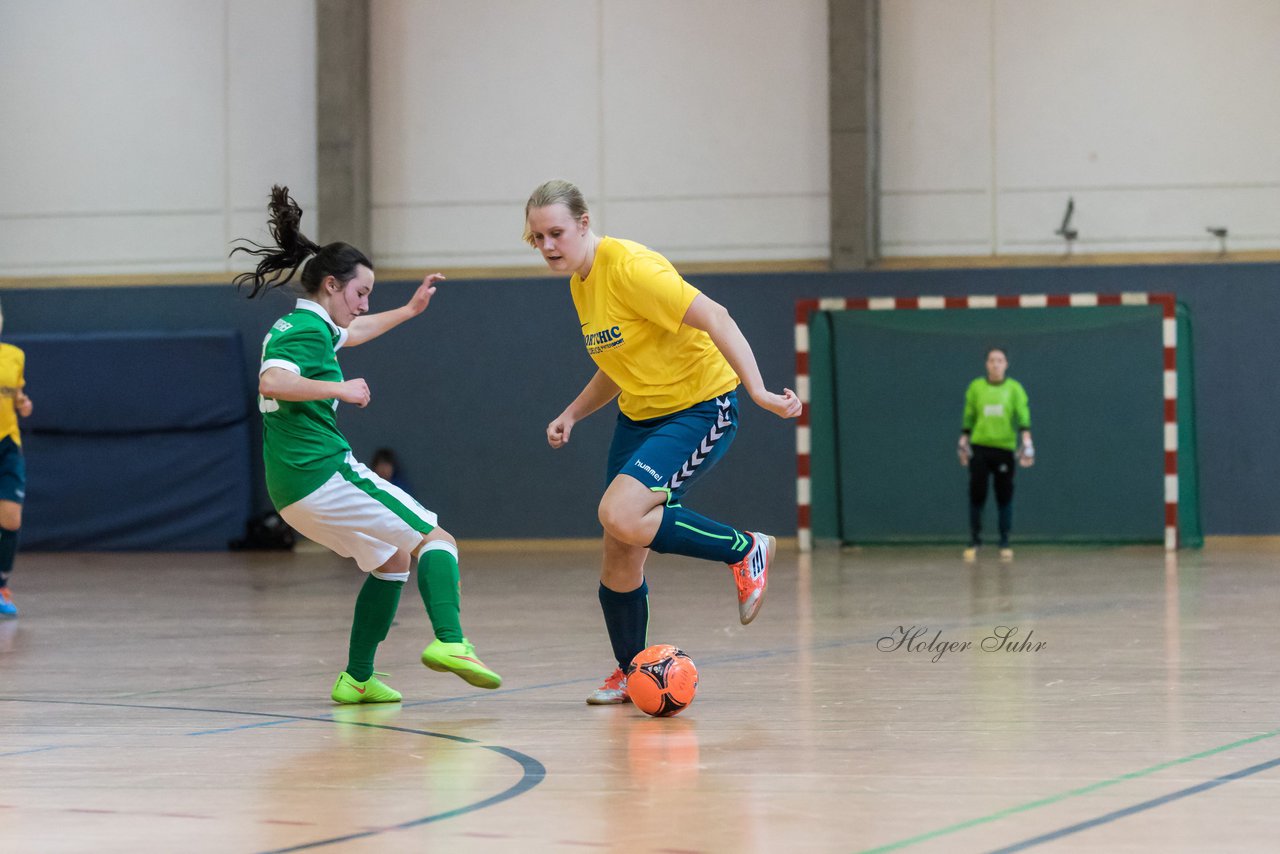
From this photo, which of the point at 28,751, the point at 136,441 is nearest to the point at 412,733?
the point at 28,751

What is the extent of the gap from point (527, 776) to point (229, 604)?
21.4ft

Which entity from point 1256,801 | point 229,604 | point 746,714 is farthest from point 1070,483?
point 1256,801

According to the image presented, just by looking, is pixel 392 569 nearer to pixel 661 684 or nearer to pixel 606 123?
pixel 661 684

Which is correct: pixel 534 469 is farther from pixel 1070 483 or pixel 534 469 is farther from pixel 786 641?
pixel 786 641

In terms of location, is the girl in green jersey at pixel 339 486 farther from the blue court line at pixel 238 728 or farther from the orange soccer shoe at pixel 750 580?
the orange soccer shoe at pixel 750 580

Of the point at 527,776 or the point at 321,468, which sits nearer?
the point at 527,776

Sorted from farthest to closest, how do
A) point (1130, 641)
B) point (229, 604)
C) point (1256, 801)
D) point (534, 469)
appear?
point (534, 469), point (229, 604), point (1130, 641), point (1256, 801)

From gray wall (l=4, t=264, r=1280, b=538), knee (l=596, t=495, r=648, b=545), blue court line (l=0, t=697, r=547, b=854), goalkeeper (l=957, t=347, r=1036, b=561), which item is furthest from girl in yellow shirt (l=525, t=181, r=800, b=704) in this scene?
gray wall (l=4, t=264, r=1280, b=538)

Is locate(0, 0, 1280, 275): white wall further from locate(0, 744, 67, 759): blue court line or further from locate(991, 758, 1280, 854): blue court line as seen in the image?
locate(991, 758, 1280, 854): blue court line

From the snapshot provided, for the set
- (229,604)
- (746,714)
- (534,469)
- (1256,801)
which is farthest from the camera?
(534,469)

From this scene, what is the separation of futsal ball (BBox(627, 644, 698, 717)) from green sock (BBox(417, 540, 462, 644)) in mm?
608

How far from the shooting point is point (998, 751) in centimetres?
426

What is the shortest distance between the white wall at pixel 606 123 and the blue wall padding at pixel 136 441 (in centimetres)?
218

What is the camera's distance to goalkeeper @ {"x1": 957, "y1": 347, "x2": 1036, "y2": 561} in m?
13.7
